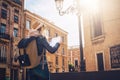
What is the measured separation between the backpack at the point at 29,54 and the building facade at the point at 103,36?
8.32 metres

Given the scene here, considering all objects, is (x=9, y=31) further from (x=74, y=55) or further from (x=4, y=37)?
(x=74, y=55)

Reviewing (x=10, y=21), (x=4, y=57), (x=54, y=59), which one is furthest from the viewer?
(x=54, y=59)

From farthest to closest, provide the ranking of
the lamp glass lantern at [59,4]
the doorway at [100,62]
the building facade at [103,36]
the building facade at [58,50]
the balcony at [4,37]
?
the building facade at [58,50]
the balcony at [4,37]
the doorway at [100,62]
the building facade at [103,36]
the lamp glass lantern at [59,4]

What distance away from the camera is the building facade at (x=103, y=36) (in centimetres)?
1129

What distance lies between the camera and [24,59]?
3.29 m

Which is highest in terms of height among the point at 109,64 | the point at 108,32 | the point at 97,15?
the point at 97,15

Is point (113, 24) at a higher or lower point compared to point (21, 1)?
lower

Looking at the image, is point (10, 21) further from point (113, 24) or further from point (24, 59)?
point (24, 59)

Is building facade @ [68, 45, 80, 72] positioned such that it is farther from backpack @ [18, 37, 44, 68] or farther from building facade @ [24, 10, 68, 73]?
backpack @ [18, 37, 44, 68]

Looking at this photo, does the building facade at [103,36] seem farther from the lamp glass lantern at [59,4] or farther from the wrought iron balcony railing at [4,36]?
the wrought iron balcony railing at [4,36]


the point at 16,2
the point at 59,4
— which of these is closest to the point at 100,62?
→ the point at 59,4

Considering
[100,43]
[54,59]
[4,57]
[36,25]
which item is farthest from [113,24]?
[54,59]

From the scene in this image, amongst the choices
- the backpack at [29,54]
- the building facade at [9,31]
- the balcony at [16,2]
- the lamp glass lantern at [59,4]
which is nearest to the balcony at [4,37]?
the building facade at [9,31]

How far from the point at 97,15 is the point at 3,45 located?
16723 millimetres
